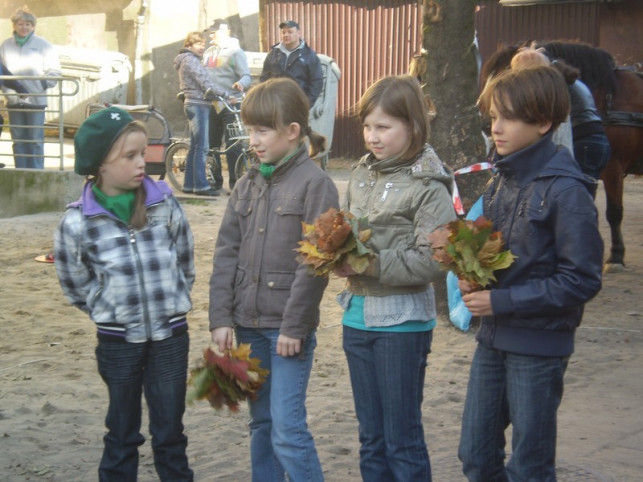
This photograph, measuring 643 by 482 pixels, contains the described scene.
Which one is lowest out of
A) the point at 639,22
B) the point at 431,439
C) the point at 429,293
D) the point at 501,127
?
the point at 431,439

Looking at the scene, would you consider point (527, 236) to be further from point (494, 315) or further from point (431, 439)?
point (431, 439)

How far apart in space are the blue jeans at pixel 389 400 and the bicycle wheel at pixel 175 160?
9419 millimetres

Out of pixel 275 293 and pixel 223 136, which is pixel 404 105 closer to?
pixel 275 293

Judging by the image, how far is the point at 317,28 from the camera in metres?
18.2

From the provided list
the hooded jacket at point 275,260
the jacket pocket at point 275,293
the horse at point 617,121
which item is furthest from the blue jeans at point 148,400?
the horse at point 617,121

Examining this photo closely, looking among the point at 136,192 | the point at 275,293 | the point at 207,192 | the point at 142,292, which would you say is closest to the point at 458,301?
the point at 275,293

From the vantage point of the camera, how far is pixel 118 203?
3.49m

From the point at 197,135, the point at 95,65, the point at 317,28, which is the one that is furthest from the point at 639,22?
the point at 95,65

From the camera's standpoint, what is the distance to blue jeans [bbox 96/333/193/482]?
3.46 m

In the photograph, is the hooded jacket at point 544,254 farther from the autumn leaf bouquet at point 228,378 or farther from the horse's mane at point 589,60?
the horse's mane at point 589,60

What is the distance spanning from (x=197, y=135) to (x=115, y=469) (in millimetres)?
8781

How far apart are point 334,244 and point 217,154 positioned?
9.51 meters

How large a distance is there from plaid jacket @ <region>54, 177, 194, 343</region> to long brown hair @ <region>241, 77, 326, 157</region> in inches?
19.9

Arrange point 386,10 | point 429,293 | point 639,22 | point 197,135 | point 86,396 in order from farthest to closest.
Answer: point 386,10, point 639,22, point 197,135, point 86,396, point 429,293
